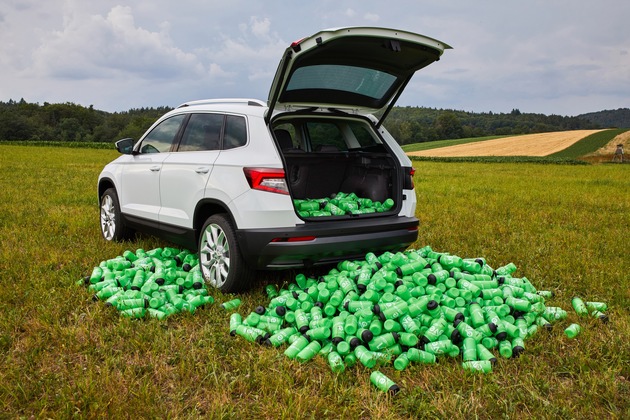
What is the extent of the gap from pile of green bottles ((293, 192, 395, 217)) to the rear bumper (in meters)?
0.25

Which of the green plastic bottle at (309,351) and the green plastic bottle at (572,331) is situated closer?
the green plastic bottle at (309,351)

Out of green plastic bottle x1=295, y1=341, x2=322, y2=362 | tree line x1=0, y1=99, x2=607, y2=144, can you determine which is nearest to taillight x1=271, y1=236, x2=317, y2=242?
green plastic bottle x1=295, y1=341, x2=322, y2=362

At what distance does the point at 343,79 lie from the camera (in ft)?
16.7

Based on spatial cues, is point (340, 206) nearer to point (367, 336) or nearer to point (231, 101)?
point (231, 101)

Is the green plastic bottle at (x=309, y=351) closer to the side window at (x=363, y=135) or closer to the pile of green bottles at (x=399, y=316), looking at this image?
the pile of green bottles at (x=399, y=316)

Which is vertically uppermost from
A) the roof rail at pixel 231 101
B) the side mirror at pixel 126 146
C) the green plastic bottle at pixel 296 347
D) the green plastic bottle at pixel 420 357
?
the roof rail at pixel 231 101

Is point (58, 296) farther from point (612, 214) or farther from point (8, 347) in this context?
point (612, 214)

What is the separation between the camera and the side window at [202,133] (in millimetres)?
5129

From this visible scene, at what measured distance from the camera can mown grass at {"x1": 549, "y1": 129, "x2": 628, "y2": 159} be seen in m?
41.3

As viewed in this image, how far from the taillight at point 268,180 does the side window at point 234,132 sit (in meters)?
0.49

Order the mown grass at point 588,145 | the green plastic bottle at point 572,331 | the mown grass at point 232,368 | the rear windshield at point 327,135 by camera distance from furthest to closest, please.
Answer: the mown grass at point 588,145, the rear windshield at point 327,135, the green plastic bottle at point 572,331, the mown grass at point 232,368

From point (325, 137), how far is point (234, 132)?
1.30 metres

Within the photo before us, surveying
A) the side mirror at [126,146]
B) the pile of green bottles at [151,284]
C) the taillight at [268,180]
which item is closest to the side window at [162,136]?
the side mirror at [126,146]

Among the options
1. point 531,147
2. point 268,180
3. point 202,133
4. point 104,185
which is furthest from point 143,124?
point 268,180
